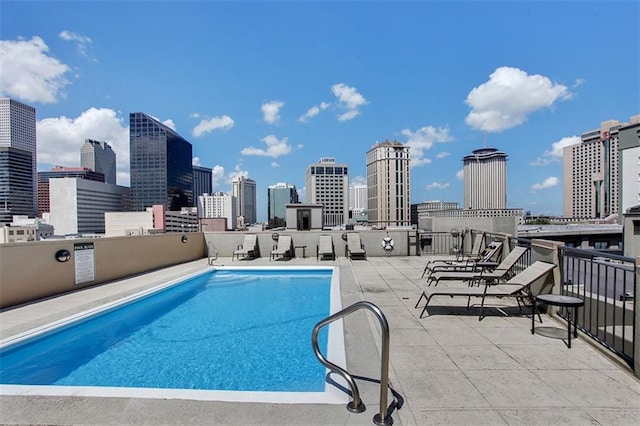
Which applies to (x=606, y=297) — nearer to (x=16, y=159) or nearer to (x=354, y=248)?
(x=354, y=248)

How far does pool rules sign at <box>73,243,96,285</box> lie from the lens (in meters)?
7.11

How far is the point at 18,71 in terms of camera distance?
1118cm

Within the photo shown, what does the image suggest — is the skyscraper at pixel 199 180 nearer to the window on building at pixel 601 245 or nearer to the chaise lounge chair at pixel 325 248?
the window on building at pixel 601 245

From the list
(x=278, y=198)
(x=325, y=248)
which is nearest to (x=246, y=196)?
(x=278, y=198)

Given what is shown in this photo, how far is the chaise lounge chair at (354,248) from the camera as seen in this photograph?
1135 cm

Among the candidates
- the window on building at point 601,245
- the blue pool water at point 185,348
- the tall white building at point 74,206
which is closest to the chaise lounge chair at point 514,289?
the blue pool water at point 185,348

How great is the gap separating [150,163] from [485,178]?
6118 inches

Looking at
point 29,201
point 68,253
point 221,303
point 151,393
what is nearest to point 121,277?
Result: point 68,253

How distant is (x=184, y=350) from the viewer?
4391 millimetres

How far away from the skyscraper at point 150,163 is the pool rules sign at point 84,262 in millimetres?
145149

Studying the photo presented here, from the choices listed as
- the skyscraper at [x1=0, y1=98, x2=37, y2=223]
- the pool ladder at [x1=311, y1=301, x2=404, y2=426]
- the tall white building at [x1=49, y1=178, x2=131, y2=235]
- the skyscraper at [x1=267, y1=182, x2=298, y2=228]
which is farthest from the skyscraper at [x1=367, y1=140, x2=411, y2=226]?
the pool ladder at [x1=311, y1=301, x2=404, y2=426]

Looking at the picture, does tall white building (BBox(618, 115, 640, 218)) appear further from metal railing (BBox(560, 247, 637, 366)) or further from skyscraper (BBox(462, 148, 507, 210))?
metal railing (BBox(560, 247, 637, 366))

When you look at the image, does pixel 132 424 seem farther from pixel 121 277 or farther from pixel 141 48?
pixel 141 48

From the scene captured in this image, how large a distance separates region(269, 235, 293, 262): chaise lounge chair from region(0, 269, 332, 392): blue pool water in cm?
447
